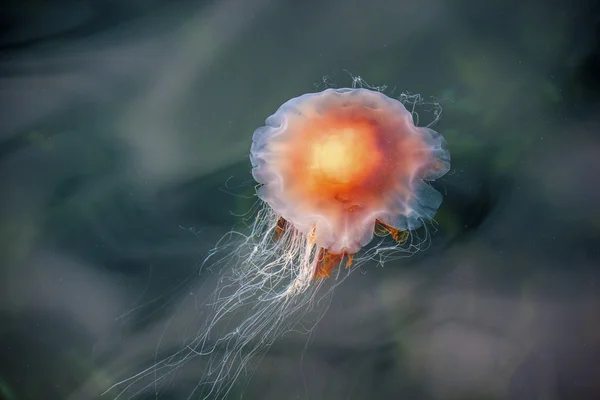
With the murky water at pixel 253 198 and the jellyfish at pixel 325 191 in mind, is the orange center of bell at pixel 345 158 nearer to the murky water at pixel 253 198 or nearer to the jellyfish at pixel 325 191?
the jellyfish at pixel 325 191

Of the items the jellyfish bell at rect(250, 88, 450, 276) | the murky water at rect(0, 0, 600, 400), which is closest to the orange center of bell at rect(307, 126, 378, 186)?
the jellyfish bell at rect(250, 88, 450, 276)

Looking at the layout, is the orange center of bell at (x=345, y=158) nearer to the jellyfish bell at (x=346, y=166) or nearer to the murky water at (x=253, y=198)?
the jellyfish bell at (x=346, y=166)

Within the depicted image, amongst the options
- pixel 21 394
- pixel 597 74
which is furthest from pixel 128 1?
pixel 597 74

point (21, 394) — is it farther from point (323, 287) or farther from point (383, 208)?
point (383, 208)

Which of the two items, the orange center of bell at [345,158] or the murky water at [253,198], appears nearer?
the orange center of bell at [345,158]

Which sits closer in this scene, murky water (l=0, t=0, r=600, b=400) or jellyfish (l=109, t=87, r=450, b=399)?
jellyfish (l=109, t=87, r=450, b=399)

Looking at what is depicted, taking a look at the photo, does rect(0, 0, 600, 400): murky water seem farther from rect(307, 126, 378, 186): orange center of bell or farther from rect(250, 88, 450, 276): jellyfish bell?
rect(307, 126, 378, 186): orange center of bell

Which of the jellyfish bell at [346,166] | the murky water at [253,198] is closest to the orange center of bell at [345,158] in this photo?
the jellyfish bell at [346,166]
